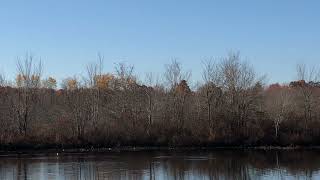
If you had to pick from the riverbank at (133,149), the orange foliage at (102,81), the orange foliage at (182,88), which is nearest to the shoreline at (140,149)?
the riverbank at (133,149)

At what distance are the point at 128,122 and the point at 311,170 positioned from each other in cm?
3006

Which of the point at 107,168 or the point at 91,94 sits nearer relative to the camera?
the point at 107,168

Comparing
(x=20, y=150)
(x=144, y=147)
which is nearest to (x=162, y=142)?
(x=144, y=147)

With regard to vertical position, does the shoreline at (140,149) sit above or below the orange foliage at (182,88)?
below

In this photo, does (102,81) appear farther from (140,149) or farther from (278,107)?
(278,107)

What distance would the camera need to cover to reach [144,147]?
2131 inches

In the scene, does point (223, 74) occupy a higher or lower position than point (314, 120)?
higher

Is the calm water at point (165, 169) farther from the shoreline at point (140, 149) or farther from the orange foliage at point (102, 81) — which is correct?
the orange foliage at point (102, 81)

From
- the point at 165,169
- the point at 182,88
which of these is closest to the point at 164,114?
the point at 182,88

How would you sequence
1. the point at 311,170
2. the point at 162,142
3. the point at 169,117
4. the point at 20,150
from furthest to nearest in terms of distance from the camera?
the point at 169,117 → the point at 162,142 → the point at 20,150 → the point at 311,170

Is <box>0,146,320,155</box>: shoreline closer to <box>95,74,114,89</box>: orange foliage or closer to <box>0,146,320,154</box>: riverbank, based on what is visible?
<box>0,146,320,154</box>: riverbank

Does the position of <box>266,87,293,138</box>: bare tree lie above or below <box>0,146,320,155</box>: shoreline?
above

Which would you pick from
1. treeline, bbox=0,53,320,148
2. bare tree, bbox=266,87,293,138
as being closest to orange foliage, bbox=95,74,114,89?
treeline, bbox=0,53,320,148

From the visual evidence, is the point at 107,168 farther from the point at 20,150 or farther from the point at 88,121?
the point at 88,121
